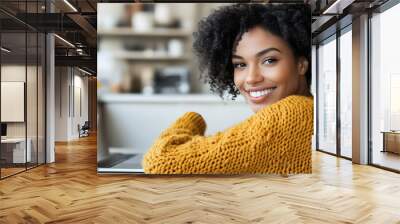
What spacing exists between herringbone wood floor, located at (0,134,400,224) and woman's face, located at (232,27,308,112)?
109cm

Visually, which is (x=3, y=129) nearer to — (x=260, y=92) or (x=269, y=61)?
(x=260, y=92)

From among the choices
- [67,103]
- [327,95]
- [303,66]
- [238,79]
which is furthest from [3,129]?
[67,103]

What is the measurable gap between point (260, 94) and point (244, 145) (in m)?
0.56

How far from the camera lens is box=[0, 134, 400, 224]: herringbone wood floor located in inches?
154

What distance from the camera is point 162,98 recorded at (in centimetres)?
432

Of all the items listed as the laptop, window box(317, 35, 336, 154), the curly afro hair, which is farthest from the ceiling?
the laptop

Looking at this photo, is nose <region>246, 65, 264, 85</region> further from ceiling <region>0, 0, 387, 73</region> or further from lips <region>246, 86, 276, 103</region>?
ceiling <region>0, 0, 387, 73</region>

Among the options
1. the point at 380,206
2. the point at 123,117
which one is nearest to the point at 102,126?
the point at 123,117

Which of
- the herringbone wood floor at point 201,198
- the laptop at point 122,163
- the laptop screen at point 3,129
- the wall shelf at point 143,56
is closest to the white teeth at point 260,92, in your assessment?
the wall shelf at point 143,56

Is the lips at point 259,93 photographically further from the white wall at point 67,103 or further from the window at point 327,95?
the white wall at point 67,103

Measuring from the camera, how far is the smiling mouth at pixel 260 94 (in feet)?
14.1

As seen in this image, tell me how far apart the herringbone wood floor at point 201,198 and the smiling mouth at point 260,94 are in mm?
1071

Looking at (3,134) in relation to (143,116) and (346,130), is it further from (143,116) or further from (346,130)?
(346,130)

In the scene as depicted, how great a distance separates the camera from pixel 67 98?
15.0 meters
